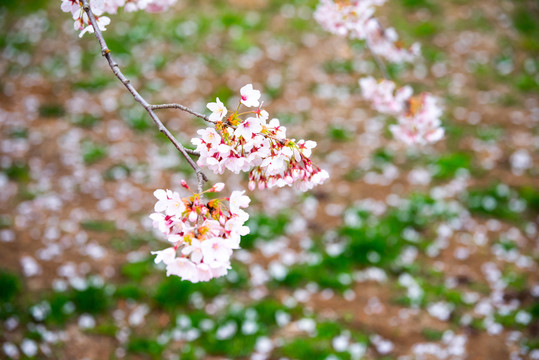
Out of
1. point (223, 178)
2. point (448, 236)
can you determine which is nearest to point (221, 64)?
point (223, 178)

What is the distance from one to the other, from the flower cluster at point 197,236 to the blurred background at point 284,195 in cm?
185

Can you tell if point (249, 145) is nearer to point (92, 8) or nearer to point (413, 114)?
point (92, 8)

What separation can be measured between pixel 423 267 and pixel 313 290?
3.25 feet

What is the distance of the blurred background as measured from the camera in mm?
3252

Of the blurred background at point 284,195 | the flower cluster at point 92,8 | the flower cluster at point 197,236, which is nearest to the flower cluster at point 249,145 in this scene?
the flower cluster at point 197,236

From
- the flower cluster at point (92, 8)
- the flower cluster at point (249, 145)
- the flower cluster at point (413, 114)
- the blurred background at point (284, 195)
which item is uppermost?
the flower cluster at point (92, 8)

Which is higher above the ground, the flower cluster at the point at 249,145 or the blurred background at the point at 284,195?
the flower cluster at the point at 249,145

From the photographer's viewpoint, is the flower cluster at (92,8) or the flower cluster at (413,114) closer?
the flower cluster at (92,8)

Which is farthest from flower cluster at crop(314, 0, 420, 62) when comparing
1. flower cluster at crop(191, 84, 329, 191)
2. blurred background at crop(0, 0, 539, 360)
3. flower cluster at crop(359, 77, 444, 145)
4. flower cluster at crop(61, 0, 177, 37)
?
blurred background at crop(0, 0, 539, 360)

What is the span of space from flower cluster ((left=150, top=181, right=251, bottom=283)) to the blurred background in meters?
1.85

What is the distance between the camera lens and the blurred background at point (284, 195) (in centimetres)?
325

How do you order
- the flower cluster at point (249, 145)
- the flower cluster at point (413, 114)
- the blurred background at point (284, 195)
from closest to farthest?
the flower cluster at point (249, 145), the flower cluster at point (413, 114), the blurred background at point (284, 195)

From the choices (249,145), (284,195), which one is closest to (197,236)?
(249,145)

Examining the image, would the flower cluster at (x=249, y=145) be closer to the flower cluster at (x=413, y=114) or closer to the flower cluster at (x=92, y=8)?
the flower cluster at (x=92, y=8)
